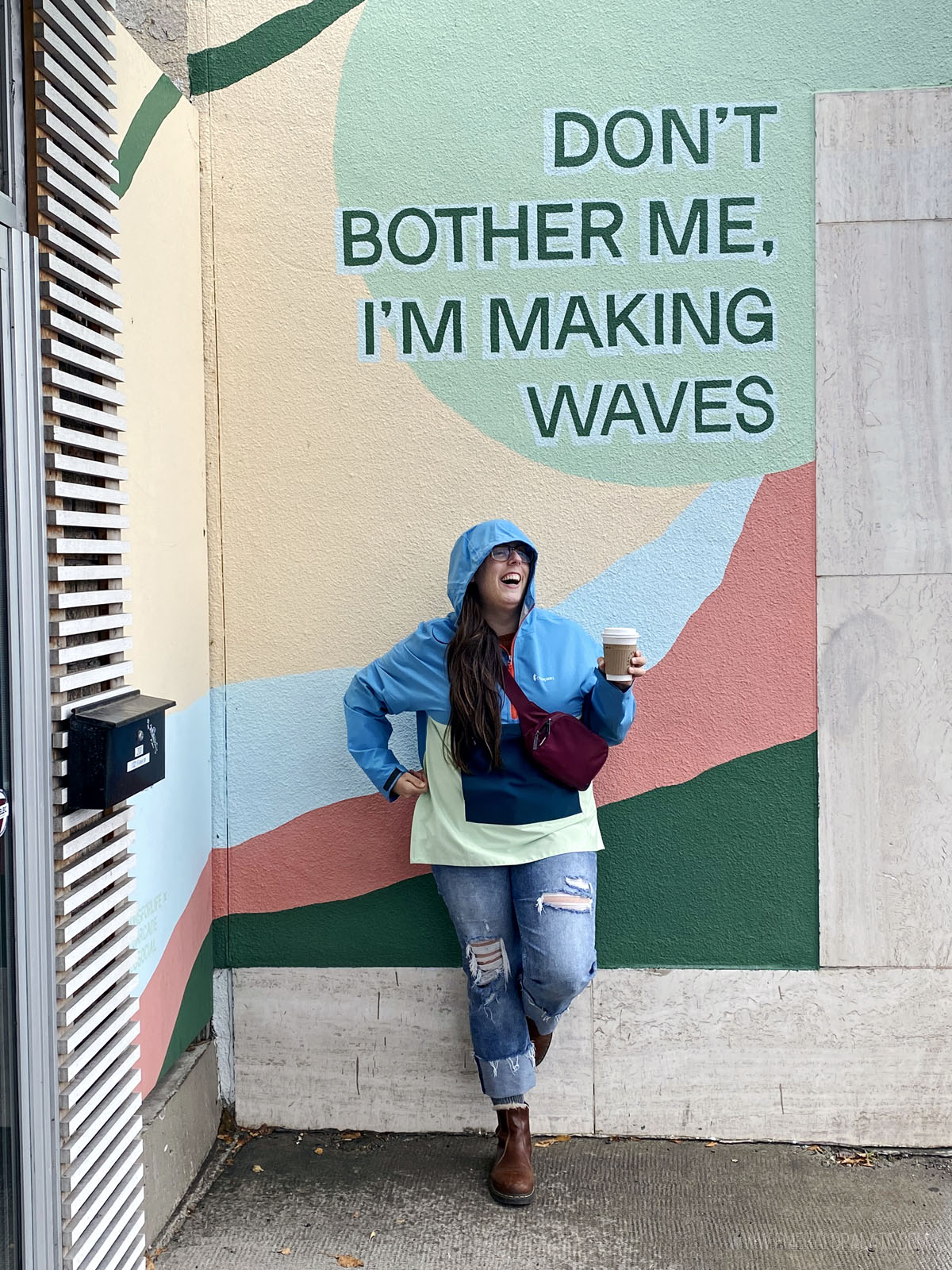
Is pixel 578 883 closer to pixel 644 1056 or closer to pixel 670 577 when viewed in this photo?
pixel 644 1056

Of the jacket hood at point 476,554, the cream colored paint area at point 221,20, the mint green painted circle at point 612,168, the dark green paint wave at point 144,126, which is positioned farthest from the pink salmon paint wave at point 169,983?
the cream colored paint area at point 221,20

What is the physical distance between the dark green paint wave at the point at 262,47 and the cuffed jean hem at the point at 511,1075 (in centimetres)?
331

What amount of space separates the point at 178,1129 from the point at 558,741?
1662mm

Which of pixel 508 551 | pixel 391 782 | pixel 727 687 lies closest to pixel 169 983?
pixel 391 782

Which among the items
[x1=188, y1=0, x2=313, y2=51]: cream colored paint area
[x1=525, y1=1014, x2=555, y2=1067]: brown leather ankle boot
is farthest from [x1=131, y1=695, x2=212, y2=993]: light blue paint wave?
[x1=188, y1=0, x2=313, y2=51]: cream colored paint area

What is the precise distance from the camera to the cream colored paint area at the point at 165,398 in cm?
300

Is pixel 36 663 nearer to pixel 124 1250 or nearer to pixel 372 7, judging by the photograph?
pixel 124 1250

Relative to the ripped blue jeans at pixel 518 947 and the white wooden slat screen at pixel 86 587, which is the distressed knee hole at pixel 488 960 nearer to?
the ripped blue jeans at pixel 518 947

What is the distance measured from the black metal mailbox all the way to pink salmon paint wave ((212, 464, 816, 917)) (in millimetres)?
1189

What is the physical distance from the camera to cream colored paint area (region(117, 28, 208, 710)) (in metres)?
3.00

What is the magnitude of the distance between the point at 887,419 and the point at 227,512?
2216mm

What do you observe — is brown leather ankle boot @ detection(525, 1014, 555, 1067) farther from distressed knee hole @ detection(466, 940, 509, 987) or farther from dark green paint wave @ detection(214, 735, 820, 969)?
dark green paint wave @ detection(214, 735, 820, 969)

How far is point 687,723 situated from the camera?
358 cm

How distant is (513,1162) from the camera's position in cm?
332
